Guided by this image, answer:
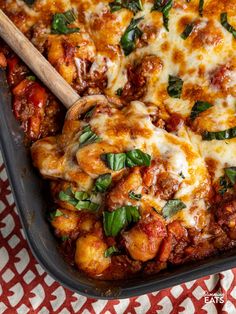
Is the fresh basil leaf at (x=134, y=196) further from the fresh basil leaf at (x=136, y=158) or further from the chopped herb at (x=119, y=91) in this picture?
the chopped herb at (x=119, y=91)

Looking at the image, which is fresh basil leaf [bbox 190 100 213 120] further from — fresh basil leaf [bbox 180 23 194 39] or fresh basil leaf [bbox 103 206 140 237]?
fresh basil leaf [bbox 103 206 140 237]

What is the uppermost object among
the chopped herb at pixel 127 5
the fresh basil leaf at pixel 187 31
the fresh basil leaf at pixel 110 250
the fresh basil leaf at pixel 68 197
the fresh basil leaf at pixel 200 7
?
the chopped herb at pixel 127 5

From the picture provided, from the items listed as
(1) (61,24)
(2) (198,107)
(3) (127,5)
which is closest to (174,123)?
(2) (198,107)

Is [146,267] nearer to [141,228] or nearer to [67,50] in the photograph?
[141,228]

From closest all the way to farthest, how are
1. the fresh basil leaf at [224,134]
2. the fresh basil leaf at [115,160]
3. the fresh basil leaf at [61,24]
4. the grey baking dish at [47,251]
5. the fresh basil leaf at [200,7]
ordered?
1. the grey baking dish at [47,251]
2. the fresh basil leaf at [115,160]
3. the fresh basil leaf at [224,134]
4. the fresh basil leaf at [200,7]
5. the fresh basil leaf at [61,24]

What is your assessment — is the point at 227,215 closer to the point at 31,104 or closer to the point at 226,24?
the point at 226,24

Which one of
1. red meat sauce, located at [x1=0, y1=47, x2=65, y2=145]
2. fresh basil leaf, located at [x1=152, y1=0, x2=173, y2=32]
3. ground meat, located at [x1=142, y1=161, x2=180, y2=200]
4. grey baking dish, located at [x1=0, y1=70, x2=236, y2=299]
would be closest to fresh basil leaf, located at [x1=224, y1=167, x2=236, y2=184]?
ground meat, located at [x1=142, y1=161, x2=180, y2=200]

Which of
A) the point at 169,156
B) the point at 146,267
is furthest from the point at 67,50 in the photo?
the point at 146,267

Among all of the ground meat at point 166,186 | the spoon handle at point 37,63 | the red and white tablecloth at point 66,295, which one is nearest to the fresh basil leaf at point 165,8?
the spoon handle at point 37,63
